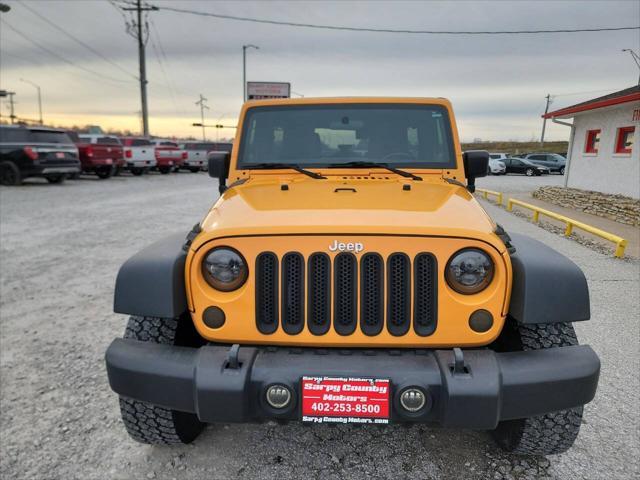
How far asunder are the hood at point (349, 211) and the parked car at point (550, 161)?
30.0m

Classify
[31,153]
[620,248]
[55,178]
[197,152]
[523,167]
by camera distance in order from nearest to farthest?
[620,248], [31,153], [55,178], [197,152], [523,167]

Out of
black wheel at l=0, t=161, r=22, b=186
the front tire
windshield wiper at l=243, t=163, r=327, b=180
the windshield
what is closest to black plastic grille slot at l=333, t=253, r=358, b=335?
windshield wiper at l=243, t=163, r=327, b=180

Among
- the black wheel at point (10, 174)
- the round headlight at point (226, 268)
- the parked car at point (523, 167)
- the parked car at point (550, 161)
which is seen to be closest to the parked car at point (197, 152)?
Result: the black wheel at point (10, 174)

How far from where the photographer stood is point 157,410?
2309 mm

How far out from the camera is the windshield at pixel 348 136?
10.9ft

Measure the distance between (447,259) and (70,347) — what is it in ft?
10.2

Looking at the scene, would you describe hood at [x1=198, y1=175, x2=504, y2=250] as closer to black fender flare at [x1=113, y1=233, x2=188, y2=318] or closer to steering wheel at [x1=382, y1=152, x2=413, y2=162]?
black fender flare at [x1=113, y1=233, x2=188, y2=318]

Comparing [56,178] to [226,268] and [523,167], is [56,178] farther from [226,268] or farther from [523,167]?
[523,167]

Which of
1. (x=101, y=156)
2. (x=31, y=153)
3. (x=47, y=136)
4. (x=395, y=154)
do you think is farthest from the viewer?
(x=101, y=156)

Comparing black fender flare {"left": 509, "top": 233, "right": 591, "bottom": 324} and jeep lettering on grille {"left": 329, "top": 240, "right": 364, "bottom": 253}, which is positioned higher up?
jeep lettering on grille {"left": 329, "top": 240, "right": 364, "bottom": 253}

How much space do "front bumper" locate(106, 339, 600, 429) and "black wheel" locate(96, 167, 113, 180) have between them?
19.0 metres

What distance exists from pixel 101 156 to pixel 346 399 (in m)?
19.0

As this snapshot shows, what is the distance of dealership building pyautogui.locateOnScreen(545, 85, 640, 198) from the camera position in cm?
1197

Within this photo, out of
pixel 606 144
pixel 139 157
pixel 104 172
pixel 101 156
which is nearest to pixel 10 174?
pixel 101 156
